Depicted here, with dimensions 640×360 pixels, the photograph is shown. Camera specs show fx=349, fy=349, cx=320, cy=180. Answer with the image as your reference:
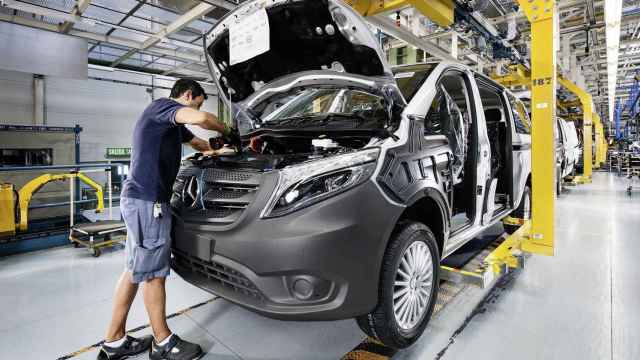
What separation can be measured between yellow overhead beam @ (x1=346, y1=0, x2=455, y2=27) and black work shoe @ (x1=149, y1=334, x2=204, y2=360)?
3343 mm

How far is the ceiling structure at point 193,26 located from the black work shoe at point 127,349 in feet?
13.3

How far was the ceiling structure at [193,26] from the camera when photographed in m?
5.42

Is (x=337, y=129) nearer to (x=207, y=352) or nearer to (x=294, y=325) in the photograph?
(x=294, y=325)

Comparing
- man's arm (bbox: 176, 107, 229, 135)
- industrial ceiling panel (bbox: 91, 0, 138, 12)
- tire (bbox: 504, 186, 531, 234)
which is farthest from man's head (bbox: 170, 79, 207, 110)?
industrial ceiling panel (bbox: 91, 0, 138, 12)

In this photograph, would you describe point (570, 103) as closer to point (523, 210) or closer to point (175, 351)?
point (523, 210)

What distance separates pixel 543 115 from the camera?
2713 mm

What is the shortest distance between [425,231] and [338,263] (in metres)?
0.67

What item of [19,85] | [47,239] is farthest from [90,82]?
[47,239]

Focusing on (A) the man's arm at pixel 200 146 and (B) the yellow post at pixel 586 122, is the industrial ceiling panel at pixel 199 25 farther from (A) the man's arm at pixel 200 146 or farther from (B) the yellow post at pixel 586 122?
(B) the yellow post at pixel 586 122

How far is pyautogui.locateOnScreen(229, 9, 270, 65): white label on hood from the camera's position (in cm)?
198

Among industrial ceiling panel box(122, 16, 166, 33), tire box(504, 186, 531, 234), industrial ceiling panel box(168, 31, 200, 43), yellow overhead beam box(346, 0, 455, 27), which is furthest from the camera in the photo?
industrial ceiling panel box(168, 31, 200, 43)

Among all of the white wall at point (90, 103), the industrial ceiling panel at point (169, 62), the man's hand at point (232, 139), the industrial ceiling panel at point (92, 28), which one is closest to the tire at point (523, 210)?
the man's hand at point (232, 139)

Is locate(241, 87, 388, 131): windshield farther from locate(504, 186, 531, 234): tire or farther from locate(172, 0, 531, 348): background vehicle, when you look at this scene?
locate(504, 186, 531, 234): tire

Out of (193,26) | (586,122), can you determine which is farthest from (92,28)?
(586,122)
